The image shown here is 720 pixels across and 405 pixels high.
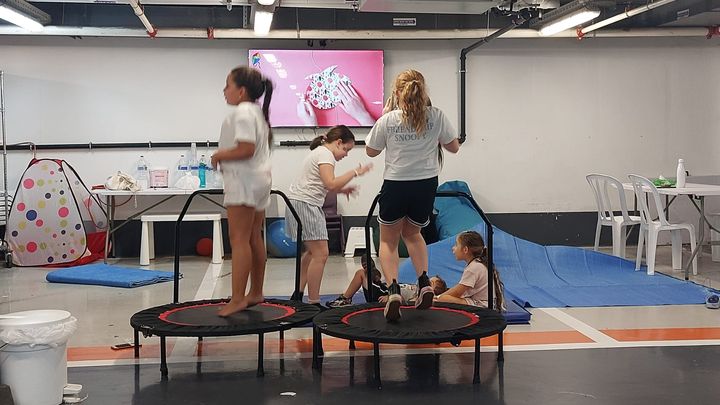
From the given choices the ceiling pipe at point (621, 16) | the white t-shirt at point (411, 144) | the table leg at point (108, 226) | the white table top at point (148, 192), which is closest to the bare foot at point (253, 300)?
the white t-shirt at point (411, 144)

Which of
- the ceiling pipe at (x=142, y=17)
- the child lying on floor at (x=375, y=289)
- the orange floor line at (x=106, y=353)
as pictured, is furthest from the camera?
the ceiling pipe at (x=142, y=17)

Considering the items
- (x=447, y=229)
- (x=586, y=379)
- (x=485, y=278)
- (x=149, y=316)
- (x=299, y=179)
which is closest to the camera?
(x=586, y=379)

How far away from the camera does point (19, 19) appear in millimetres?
7836

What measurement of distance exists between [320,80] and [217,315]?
5.40 meters

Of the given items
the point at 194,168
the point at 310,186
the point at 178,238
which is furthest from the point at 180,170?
the point at 178,238

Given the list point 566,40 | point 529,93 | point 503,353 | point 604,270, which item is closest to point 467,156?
point 529,93

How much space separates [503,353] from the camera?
4500 millimetres

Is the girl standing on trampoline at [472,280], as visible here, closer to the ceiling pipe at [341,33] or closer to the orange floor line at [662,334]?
the orange floor line at [662,334]

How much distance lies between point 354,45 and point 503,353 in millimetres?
5846

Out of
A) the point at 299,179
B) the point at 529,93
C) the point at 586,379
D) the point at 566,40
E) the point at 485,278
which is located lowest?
the point at 586,379

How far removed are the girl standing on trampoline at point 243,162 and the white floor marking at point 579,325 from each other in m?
2.24

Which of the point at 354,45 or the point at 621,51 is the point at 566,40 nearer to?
the point at 621,51

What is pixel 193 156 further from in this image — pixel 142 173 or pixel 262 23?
pixel 262 23

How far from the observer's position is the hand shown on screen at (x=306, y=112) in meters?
9.35
